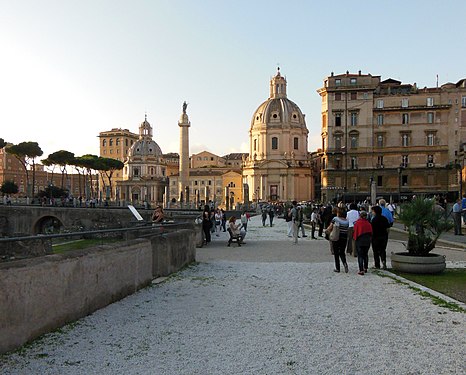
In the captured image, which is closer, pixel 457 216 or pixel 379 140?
pixel 457 216

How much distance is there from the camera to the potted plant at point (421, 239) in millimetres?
12727

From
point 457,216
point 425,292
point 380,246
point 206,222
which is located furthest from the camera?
point 457,216

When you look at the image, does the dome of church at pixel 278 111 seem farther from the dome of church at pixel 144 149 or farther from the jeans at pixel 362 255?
the jeans at pixel 362 255

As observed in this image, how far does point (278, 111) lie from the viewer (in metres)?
106

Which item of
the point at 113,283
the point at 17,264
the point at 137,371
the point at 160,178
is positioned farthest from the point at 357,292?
the point at 160,178

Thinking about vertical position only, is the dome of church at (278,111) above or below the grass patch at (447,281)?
above

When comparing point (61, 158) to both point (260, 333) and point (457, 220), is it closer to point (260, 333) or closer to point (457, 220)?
point (457, 220)

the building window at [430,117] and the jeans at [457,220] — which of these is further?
the building window at [430,117]

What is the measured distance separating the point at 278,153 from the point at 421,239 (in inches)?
3664

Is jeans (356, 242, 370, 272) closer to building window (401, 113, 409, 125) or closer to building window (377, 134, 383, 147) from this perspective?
building window (377, 134, 383, 147)

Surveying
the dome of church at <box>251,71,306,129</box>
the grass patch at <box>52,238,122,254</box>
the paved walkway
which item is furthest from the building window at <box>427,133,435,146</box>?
the grass patch at <box>52,238,122,254</box>

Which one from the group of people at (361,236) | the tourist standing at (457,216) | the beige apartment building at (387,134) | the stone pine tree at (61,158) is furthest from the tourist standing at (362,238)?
the stone pine tree at (61,158)

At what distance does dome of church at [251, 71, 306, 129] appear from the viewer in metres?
106

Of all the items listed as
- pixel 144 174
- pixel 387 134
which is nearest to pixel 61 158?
pixel 144 174
